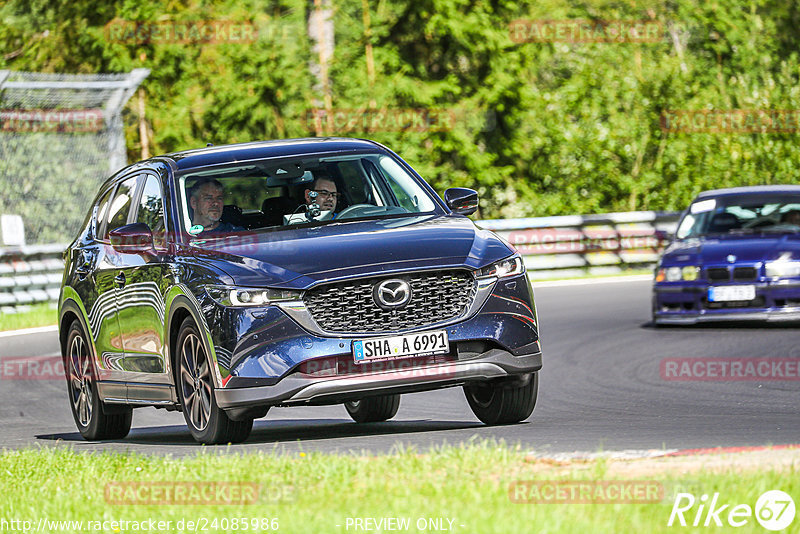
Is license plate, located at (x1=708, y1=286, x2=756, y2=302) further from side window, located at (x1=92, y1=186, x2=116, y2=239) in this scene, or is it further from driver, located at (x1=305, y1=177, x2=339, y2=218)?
side window, located at (x1=92, y1=186, x2=116, y2=239)

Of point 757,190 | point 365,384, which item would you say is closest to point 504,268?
point 365,384

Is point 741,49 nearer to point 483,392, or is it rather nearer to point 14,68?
point 14,68

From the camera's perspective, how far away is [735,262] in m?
16.2

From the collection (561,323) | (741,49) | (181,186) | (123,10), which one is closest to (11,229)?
(561,323)

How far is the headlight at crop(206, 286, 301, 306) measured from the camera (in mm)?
8477

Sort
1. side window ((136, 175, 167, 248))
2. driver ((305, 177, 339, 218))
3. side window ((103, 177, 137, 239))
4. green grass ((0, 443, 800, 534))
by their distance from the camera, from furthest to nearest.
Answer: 1. side window ((103, 177, 137, 239))
2. driver ((305, 177, 339, 218))
3. side window ((136, 175, 167, 248))
4. green grass ((0, 443, 800, 534))

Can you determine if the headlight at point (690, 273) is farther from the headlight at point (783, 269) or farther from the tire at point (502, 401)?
the tire at point (502, 401)

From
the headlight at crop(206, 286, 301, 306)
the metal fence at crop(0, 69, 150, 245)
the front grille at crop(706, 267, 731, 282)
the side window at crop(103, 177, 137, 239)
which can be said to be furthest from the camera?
the metal fence at crop(0, 69, 150, 245)

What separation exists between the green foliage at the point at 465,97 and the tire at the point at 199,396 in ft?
73.3

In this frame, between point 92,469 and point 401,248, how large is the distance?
2107mm

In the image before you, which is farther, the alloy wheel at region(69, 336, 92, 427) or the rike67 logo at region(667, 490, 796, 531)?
the alloy wheel at region(69, 336, 92, 427)

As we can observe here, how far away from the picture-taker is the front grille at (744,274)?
1609cm

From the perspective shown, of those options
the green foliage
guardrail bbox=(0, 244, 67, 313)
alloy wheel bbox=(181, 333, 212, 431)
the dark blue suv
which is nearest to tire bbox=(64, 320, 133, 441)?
the dark blue suv

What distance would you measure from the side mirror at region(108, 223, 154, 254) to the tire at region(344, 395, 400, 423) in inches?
84.4
